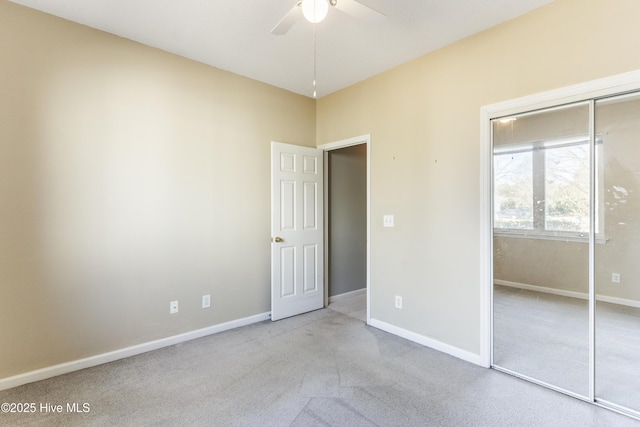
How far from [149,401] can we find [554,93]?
361 centimetres

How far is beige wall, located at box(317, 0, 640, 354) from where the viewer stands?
6.63ft

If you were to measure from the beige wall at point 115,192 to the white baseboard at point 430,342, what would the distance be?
4.69ft

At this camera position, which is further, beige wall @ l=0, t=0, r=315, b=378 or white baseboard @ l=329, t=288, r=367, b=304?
white baseboard @ l=329, t=288, r=367, b=304

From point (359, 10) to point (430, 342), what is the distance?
282 centimetres

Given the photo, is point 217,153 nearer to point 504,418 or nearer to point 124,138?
point 124,138

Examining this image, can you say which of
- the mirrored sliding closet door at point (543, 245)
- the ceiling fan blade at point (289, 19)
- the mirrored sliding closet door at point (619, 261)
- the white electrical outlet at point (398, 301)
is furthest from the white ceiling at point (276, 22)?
the white electrical outlet at point (398, 301)

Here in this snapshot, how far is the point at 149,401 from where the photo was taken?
2037 millimetres

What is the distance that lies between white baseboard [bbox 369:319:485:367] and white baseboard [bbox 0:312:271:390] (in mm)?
1469

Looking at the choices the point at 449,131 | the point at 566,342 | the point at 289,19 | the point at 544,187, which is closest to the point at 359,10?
the point at 289,19

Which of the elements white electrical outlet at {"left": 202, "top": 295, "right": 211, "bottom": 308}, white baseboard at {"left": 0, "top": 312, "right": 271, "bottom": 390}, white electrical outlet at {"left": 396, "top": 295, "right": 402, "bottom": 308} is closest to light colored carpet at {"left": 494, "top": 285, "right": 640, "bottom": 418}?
white electrical outlet at {"left": 396, "top": 295, "right": 402, "bottom": 308}

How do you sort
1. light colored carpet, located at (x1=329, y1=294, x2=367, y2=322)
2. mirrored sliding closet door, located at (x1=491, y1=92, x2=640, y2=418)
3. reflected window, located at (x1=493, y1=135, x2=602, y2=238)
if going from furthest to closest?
light colored carpet, located at (x1=329, y1=294, x2=367, y2=322)
reflected window, located at (x1=493, y1=135, x2=602, y2=238)
mirrored sliding closet door, located at (x1=491, y1=92, x2=640, y2=418)

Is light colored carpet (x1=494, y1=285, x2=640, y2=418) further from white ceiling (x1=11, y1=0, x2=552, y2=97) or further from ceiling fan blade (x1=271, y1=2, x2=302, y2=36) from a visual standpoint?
ceiling fan blade (x1=271, y1=2, x2=302, y2=36)

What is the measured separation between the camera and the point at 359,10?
174 centimetres

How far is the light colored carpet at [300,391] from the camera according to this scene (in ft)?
6.09
